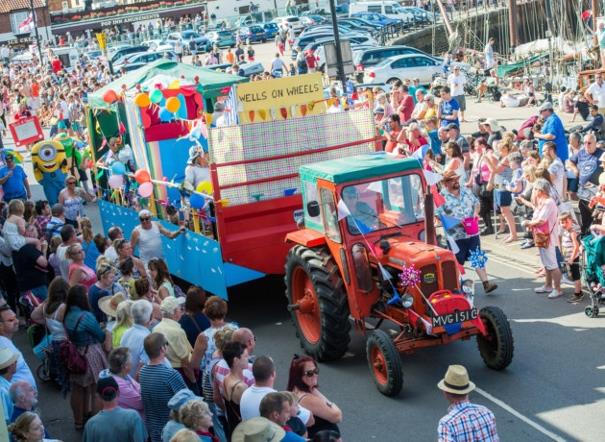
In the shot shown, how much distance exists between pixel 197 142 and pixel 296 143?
277cm

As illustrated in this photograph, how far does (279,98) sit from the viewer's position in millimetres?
12969

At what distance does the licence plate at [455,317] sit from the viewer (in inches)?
356

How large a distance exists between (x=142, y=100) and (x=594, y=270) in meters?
7.78

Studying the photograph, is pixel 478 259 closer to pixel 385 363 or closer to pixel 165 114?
pixel 385 363

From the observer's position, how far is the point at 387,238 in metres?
9.89

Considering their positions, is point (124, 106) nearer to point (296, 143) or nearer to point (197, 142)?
point (197, 142)

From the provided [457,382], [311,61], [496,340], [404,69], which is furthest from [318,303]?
[311,61]

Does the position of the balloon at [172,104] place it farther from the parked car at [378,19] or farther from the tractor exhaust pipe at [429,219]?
the parked car at [378,19]

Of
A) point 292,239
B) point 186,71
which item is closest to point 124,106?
point 186,71

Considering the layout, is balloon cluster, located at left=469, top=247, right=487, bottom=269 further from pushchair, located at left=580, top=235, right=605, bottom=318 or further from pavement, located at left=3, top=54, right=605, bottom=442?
pushchair, located at left=580, top=235, right=605, bottom=318

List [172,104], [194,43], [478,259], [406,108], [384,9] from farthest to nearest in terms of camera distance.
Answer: [384,9] → [194,43] → [406,108] → [172,104] → [478,259]

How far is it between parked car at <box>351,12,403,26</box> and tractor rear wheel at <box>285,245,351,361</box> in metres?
49.0

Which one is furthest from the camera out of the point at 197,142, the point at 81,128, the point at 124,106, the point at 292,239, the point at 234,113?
the point at 81,128

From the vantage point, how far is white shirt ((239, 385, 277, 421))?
652cm
